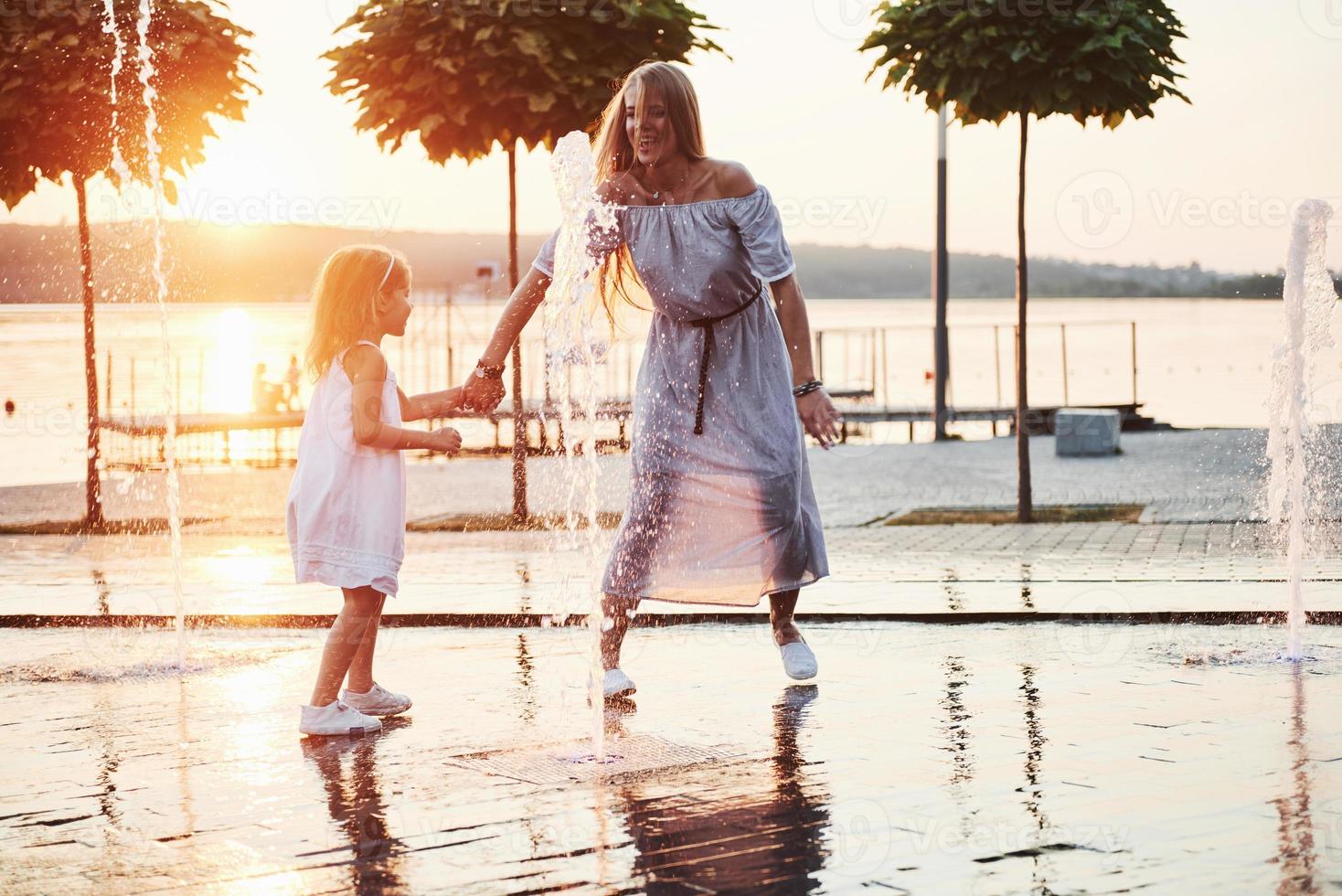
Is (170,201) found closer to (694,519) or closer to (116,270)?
(116,270)

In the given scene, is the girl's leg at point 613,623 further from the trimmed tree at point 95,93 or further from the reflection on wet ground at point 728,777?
the trimmed tree at point 95,93

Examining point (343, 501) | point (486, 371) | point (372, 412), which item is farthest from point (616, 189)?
point (343, 501)

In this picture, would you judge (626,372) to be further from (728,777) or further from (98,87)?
(728,777)

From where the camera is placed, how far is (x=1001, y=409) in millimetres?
30750

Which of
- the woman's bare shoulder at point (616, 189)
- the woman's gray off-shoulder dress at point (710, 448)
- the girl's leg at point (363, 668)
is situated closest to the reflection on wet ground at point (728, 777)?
the girl's leg at point (363, 668)

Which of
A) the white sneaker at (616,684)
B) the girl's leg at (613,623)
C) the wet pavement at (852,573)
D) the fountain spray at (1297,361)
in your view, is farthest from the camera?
the wet pavement at (852,573)

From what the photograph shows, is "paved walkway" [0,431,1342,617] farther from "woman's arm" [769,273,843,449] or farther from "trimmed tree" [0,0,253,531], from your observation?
"trimmed tree" [0,0,253,531]

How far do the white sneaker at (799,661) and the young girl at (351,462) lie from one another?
1.58 metres

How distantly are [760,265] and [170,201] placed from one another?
9880mm

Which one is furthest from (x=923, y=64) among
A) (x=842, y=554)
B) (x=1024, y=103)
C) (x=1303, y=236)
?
(x=1303, y=236)

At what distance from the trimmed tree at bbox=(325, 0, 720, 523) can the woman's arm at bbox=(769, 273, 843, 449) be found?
7531 millimetres

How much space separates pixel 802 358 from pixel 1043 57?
7.42 meters

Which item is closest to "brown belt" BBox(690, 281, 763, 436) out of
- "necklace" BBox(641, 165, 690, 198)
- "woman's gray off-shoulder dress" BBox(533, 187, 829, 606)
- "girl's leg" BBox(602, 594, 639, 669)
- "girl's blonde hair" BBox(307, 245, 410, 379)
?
"woman's gray off-shoulder dress" BBox(533, 187, 829, 606)

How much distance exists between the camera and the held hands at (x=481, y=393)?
6.58 meters
